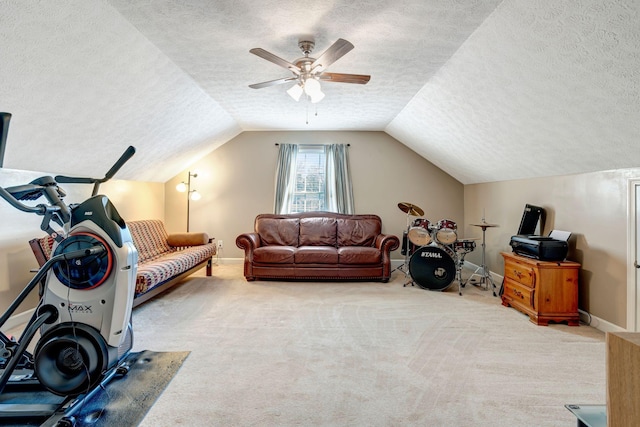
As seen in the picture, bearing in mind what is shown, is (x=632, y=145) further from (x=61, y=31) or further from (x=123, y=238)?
(x=61, y=31)

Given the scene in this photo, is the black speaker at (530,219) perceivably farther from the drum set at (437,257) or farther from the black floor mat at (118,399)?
the black floor mat at (118,399)

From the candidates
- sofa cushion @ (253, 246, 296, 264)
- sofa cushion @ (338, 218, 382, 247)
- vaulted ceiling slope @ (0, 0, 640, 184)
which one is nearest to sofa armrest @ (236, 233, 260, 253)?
sofa cushion @ (253, 246, 296, 264)

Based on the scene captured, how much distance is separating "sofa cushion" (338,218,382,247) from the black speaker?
6.95ft

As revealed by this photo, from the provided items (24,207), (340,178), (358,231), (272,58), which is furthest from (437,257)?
(24,207)

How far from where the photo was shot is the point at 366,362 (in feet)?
7.93

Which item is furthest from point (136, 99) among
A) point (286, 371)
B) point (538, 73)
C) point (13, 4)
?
point (538, 73)

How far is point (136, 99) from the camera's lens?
3189mm

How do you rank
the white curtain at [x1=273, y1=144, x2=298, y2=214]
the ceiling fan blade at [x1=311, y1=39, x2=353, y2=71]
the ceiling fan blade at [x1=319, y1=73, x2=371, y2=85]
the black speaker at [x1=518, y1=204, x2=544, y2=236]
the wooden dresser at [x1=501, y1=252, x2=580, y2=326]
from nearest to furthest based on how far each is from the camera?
the ceiling fan blade at [x1=311, y1=39, x2=353, y2=71] < the ceiling fan blade at [x1=319, y1=73, x2=371, y2=85] < the wooden dresser at [x1=501, y1=252, x2=580, y2=326] < the black speaker at [x1=518, y1=204, x2=544, y2=236] < the white curtain at [x1=273, y1=144, x2=298, y2=214]

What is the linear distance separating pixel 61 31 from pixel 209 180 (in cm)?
404

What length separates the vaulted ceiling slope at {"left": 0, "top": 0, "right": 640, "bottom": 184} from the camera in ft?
6.75

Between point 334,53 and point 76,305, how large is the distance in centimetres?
227

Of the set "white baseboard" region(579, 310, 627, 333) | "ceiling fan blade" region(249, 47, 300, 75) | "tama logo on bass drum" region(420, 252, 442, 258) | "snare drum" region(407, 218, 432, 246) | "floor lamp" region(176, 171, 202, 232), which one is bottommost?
"white baseboard" region(579, 310, 627, 333)

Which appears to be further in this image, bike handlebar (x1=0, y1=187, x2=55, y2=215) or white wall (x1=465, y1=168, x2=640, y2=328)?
white wall (x1=465, y1=168, x2=640, y2=328)

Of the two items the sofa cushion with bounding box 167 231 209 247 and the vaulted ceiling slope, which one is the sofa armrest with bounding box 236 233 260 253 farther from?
the vaulted ceiling slope
